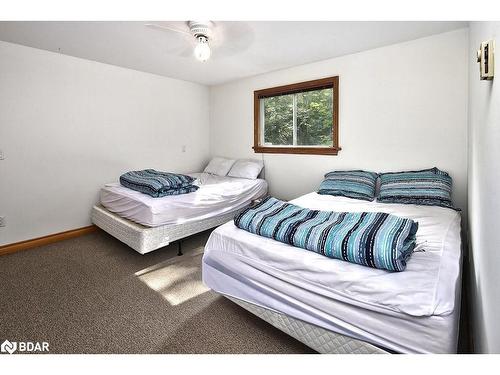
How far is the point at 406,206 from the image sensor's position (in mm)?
2332

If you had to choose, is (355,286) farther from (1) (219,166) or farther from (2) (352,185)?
(1) (219,166)

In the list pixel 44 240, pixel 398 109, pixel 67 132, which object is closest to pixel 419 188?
pixel 398 109

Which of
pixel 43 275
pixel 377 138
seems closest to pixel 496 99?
pixel 377 138

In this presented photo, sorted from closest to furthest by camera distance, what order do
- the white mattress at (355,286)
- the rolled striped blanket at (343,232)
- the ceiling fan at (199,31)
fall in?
the white mattress at (355,286) < the rolled striped blanket at (343,232) < the ceiling fan at (199,31)

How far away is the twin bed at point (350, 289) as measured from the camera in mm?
1028

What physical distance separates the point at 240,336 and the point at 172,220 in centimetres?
142

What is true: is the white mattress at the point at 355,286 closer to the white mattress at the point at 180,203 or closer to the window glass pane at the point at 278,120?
the white mattress at the point at 180,203

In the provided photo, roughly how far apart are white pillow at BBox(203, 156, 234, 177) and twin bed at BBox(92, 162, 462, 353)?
7.76 feet

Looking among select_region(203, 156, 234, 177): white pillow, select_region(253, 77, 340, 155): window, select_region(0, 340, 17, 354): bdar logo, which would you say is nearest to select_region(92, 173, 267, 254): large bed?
select_region(203, 156, 234, 177): white pillow

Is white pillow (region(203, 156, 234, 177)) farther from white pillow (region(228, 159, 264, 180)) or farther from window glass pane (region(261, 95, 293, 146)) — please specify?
window glass pane (region(261, 95, 293, 146))

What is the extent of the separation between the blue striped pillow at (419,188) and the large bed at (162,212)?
1.72 m

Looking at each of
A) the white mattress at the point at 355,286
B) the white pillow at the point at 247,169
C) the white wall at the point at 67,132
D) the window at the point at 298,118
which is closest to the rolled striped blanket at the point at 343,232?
the white mattress at the point at 355,286
